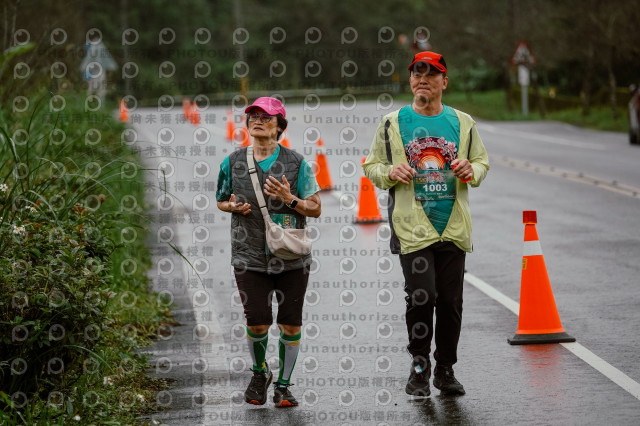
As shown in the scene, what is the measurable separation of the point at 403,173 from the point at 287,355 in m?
1.23

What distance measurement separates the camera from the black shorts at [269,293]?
6770 mm

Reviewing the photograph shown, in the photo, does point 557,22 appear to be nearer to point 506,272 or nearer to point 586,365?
point 506,272

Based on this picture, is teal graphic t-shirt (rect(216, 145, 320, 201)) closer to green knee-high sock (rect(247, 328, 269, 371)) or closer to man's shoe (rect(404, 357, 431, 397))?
green knee-high sock (rect(247, 328, 269, 371))

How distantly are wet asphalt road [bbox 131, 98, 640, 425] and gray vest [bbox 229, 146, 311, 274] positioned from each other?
0.82 meters

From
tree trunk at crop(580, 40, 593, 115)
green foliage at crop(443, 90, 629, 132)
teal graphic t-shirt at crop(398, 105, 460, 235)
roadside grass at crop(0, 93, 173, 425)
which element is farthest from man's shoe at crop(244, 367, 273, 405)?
tree trunk at crop(580, 40, 593, 115)

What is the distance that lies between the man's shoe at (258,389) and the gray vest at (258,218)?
629 mm

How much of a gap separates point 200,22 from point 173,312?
70.2 meters

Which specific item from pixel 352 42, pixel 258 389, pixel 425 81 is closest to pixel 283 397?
pixel 258 389

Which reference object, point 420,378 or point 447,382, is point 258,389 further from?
point 447,382

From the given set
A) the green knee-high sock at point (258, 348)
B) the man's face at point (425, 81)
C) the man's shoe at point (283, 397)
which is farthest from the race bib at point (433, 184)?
the man's shoe at point (283, 397)

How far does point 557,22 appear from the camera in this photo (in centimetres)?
4275

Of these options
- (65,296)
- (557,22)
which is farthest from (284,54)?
(65,296)

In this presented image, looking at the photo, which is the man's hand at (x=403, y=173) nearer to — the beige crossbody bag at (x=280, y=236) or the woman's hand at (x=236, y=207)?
the beige crossbody bag at (x=280, y=236)

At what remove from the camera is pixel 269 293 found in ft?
22.4
